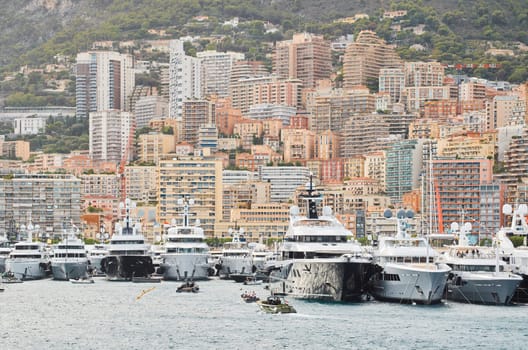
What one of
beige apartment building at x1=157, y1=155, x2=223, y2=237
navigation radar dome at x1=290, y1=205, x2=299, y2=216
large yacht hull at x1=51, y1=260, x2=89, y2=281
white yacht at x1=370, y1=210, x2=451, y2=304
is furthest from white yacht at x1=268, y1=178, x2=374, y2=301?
beige apartment building at x1=157, y1=155, x2=223, y2=237

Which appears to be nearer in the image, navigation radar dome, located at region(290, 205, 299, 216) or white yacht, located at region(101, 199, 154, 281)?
navigation radar dome, located at region(290, 205, 299, 216)

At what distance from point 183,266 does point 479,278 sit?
4068cm

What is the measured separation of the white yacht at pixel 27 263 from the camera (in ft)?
487

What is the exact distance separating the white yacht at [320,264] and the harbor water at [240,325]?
1.69 metres

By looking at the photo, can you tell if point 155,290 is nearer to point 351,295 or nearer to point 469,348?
point 351,295

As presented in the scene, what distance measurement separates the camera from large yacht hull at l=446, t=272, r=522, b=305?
108125 millimetres

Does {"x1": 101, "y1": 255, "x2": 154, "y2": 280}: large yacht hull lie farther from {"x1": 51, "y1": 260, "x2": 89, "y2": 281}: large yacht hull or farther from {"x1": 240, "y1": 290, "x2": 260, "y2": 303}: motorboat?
{"x1": 240, "y1": 290, "x2": 260, "y2": 303}: motorboat

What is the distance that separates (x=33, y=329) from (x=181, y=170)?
333ft

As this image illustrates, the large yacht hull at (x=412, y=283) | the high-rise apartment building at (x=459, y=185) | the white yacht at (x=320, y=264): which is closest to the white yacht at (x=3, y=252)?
the white yacht at (x=320, y=264)

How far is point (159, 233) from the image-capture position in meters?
196

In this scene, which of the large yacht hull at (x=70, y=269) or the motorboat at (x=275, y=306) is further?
the large yacht hull at (x=70, y=269)

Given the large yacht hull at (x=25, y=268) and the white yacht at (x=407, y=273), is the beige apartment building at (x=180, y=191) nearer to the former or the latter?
the large yacht hull at (x=25, y=268)

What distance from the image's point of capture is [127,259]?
141625mm

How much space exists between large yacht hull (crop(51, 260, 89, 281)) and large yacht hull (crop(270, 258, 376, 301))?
40237 millimetres
